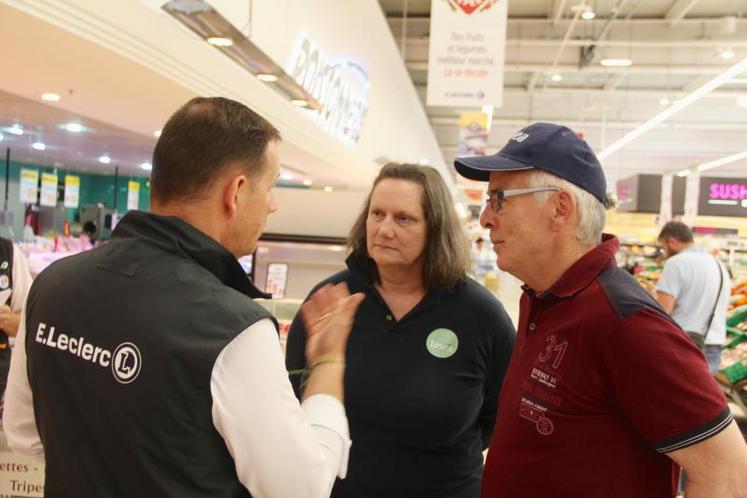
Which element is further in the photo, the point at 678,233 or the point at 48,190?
the point at 48,190

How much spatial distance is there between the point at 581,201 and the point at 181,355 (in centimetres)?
106

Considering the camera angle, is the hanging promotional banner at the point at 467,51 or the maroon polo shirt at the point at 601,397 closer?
the maroon polo shirt at the point at 601,397

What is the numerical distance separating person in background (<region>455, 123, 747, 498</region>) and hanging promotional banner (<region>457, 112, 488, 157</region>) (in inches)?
447

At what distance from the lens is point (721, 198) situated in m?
14.9

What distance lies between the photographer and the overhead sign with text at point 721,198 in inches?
580

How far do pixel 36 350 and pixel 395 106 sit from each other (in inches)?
460

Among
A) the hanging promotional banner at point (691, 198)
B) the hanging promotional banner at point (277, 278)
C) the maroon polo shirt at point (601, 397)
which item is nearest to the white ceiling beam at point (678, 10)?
the hanging promotional banner at point (691, 198)

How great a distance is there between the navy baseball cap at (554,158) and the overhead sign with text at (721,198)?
1439 centimetres

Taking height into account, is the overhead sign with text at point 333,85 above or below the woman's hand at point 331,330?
above

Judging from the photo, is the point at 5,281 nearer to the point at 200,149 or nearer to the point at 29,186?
the point at 200,149

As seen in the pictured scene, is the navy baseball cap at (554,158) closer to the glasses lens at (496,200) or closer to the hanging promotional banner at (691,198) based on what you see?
the glasses lens at (496,200)

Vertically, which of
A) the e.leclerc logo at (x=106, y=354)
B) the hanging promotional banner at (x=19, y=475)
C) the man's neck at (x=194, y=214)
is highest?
the man's neck at (x=194, y=214)

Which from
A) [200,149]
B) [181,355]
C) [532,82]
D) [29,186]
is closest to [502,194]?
[200,149]

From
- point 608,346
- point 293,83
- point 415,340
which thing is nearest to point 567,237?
point 608,346
